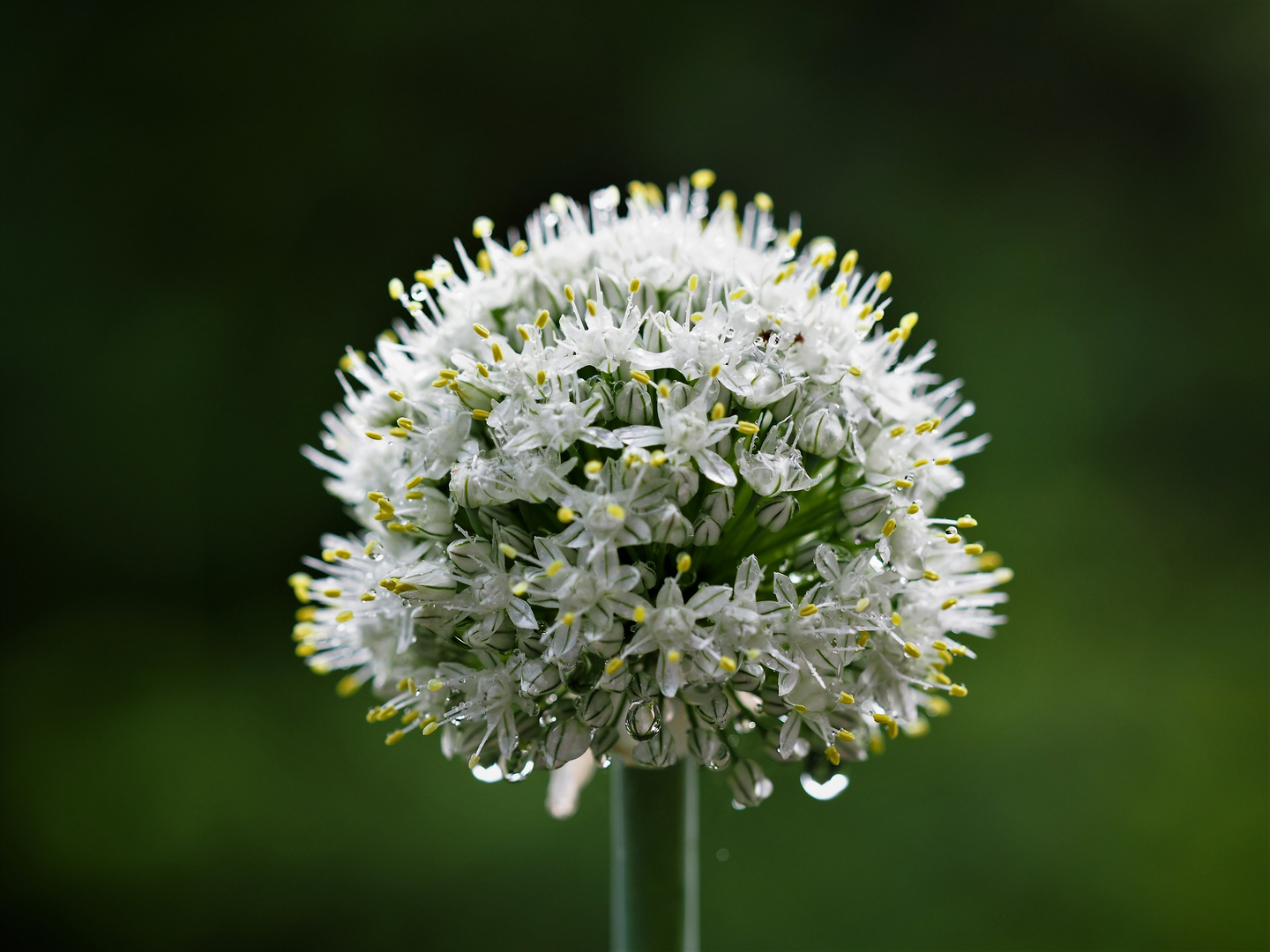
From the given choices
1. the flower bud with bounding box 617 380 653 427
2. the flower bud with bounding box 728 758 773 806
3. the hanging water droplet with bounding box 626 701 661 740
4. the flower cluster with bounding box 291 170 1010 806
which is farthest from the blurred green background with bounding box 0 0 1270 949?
the flower bud with bounding box 617 380 653 427

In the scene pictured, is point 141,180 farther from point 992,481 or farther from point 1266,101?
point 1266,101

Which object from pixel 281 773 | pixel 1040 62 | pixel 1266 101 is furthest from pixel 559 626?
pixel 1266 101

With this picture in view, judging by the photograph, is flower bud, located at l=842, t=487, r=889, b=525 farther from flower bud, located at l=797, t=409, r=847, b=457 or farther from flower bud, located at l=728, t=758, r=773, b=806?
flower bud, located at l=728, t=758, r=773, b=806

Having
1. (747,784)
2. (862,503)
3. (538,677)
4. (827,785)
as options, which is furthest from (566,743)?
(862,503)

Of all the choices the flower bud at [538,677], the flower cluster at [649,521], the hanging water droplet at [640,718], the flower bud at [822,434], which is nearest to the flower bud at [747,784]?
Result: the flower cluster at [649,521]

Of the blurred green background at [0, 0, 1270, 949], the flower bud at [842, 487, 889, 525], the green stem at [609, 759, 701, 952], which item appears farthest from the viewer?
the blurred green background at [0, 0, 1270, 949]

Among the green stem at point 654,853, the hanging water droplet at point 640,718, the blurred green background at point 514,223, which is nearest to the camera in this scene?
the hanging water droplet at point 640,718

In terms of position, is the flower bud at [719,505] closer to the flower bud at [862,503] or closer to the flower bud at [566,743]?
the flower bud at [862,503]
